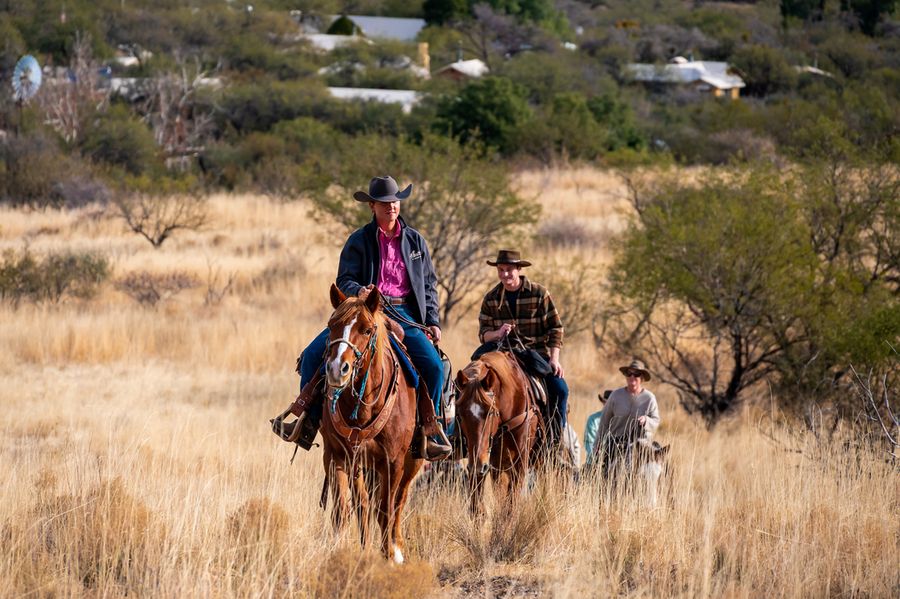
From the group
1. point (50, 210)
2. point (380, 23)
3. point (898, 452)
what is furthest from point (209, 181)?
point (380, 23)

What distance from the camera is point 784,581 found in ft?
21.7

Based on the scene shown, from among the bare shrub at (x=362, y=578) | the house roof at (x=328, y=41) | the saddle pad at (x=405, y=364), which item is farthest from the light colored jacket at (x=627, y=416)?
the house roof at (x=328, y=41)

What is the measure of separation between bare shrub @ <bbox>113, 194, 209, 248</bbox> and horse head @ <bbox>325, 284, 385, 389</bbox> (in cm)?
2035

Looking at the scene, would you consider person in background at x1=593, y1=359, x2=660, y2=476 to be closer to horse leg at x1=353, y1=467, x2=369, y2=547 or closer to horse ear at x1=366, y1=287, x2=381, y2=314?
horse leg at x1=353, y1=467, x2=369, y2=547

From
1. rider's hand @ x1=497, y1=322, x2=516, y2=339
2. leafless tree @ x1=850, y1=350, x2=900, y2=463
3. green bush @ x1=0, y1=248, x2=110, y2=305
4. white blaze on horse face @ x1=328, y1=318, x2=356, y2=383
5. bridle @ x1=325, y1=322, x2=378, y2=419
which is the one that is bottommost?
green bush @ x1=0, y1=248, x2=110, y2=305

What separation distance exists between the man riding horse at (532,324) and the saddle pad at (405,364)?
2.00m

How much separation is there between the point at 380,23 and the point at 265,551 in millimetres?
101555

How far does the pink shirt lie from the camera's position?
7.49m

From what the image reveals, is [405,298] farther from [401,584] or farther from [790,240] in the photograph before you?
[790,240]

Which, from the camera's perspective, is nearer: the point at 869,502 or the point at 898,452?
the point at 869,502

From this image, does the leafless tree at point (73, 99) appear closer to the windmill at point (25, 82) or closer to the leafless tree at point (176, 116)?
the windmill at point (25, 82)

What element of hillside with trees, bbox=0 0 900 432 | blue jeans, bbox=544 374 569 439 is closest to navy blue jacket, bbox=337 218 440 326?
blue jeans, bbox=544 374 569 439

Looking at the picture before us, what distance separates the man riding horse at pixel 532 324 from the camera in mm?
9250

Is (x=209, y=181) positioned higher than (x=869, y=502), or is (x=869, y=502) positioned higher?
(x=869, y=502)
